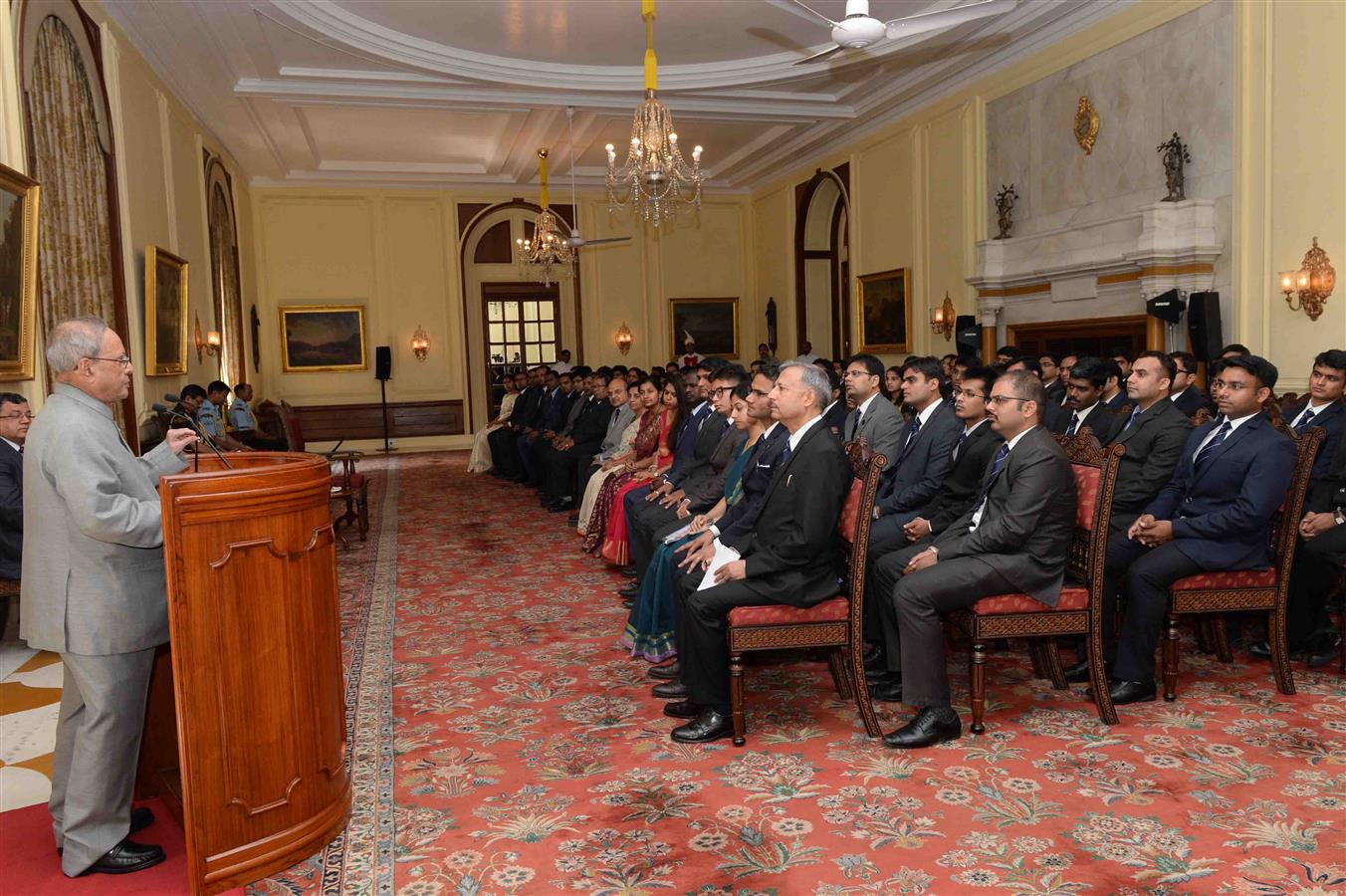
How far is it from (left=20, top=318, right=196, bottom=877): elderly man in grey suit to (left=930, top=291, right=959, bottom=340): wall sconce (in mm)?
10241

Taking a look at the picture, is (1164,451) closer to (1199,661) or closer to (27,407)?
(1199,661)

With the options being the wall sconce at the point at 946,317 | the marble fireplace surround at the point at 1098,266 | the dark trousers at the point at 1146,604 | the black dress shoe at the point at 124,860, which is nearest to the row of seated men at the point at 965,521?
the dark trousers at the point at 1146,604

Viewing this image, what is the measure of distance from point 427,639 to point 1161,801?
3825mm

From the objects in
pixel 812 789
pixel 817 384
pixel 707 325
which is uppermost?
pixel 707 325

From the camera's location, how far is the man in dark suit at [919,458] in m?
5.04

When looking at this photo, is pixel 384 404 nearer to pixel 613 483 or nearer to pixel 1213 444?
pixel 613 483

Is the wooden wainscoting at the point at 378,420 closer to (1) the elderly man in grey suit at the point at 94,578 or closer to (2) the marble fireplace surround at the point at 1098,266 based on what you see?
(2) the marble fireplace surround at the point at 1098,266

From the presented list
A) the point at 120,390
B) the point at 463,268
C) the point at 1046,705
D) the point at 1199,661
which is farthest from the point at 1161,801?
the point at 463,268

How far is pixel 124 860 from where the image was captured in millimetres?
2947

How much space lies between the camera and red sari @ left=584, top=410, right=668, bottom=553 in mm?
7523

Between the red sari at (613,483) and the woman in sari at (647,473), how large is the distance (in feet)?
0.15

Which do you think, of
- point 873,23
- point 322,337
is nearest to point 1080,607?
point 873,23

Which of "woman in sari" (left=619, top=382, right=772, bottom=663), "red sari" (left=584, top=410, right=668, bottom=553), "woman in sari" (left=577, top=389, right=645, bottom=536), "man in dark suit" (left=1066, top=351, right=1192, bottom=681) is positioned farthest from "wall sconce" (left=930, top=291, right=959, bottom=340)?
"woman in sari" (left=619, top=382, right=772, bottom=663)

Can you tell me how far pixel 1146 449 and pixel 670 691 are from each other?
105 inches
